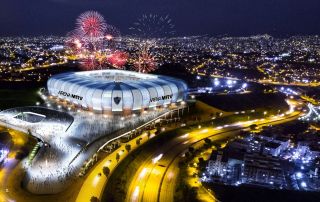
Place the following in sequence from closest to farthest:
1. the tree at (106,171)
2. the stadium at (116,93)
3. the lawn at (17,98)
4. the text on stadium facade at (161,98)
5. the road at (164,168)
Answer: the road at (164,168)
the tree at (106,171)
the stadium at (116,93)
the text on stadium facade at (161,98)
the lawn at (17,98)

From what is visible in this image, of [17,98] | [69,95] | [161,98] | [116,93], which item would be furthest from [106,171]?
[17,98]

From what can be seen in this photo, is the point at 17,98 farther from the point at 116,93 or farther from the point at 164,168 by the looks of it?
the point at 164,168

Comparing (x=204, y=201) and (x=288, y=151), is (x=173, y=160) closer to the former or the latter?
(x=204, y=201)

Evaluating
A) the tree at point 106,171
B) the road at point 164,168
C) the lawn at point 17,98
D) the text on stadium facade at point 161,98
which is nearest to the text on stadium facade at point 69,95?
the lawn at point 17,98

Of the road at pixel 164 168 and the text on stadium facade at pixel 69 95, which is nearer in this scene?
the road at pixel 164 168

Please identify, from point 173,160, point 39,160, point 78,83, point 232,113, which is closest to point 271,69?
point 232,113

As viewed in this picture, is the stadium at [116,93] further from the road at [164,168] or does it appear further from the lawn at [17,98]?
the road at [164,168]

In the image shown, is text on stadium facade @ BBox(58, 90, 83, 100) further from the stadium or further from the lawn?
the lawn
